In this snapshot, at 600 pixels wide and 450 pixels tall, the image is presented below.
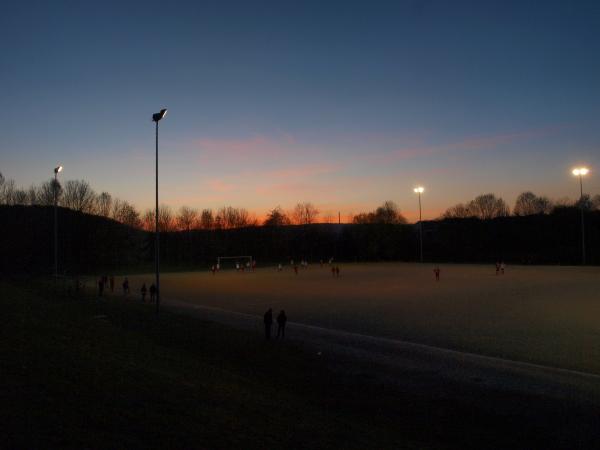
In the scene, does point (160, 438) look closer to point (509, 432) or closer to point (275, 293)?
point (509, 432)

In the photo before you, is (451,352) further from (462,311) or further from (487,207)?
(487,207)

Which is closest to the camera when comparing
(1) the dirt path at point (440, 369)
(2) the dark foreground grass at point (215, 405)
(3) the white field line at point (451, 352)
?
(2) the dark foreground grass at point (215, 405)

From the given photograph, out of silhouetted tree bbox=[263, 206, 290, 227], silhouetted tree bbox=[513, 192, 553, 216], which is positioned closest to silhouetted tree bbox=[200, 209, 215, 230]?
silhouetted tree bbox=[263, 206, 290, 227]

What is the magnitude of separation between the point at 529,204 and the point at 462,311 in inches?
4918

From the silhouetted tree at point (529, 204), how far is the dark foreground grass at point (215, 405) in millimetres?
135344

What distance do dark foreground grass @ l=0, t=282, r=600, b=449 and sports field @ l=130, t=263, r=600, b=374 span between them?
224 inches

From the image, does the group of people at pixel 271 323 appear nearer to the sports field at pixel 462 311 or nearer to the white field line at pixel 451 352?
the sports field at pixel 462 311

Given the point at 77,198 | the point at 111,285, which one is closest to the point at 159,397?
the point at 111,285

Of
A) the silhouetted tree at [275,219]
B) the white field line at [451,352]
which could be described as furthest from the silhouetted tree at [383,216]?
the white field line at [451,352]

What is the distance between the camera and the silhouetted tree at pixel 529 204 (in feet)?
436

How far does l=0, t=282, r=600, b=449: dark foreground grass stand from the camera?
20.9 ft

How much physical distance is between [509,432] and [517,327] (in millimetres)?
12420

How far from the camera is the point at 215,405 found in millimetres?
8055

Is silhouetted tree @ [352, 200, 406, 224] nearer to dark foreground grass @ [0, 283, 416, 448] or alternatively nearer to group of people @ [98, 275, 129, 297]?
group of people @ [98, 275, 129, 297]
